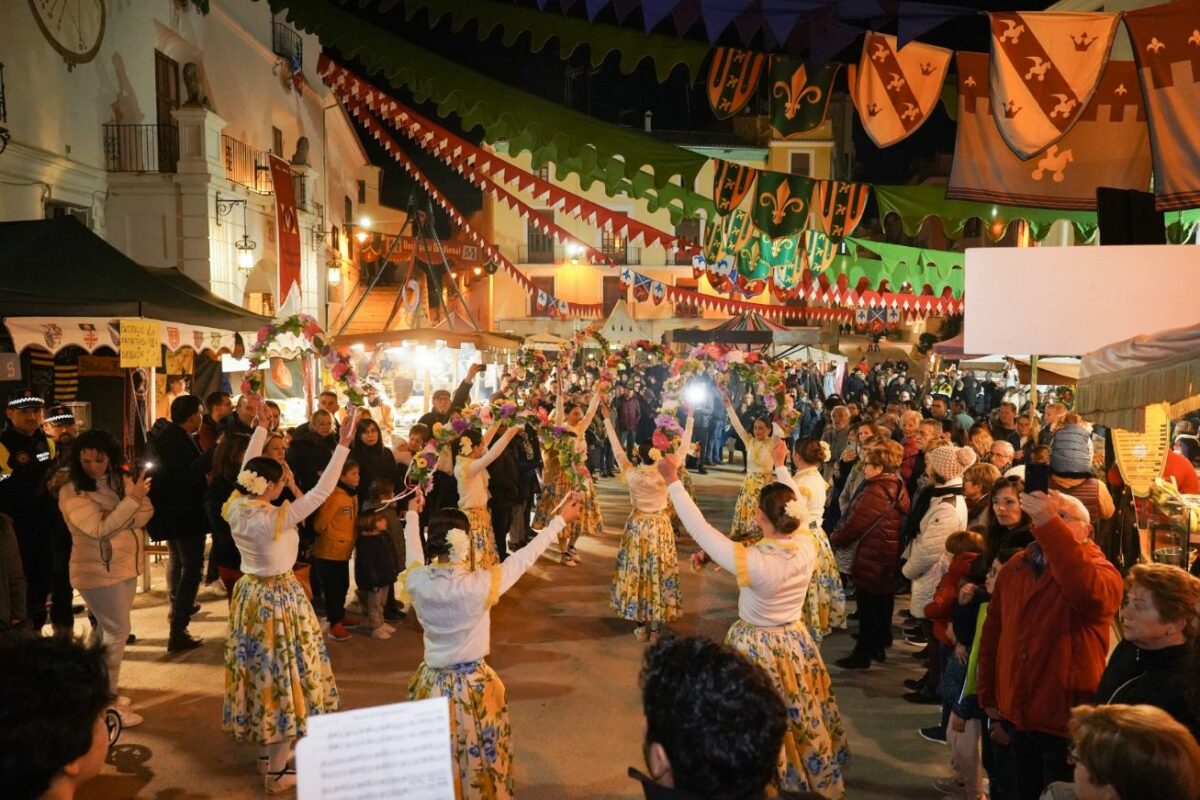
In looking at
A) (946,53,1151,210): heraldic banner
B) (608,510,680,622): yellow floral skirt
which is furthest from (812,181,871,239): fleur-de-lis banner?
(608,510,680,622): yellow floral skirt

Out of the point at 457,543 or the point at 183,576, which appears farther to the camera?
the point at 183,576

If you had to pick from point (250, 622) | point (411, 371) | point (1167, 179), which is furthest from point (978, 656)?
point (411, 371)

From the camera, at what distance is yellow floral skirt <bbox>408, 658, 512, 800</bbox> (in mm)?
4023

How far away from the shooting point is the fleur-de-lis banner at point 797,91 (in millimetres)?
6336

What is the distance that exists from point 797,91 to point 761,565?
151 inches

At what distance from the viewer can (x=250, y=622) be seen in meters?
5.03

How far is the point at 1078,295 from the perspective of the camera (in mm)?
3889

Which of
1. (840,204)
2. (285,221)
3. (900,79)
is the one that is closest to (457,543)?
(900,79)

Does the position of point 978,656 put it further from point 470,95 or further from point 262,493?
point 470,95

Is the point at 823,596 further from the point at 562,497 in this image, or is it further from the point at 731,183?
the point at 562,497

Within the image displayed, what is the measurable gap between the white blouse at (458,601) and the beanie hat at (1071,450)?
11.2 ft

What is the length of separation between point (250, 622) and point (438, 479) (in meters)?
4.23

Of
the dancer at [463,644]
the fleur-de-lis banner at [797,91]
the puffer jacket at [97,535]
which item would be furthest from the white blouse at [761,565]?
the puffer jacket at [97,535]

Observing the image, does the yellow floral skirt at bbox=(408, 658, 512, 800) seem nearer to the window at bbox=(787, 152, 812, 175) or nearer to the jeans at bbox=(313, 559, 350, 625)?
the jeans at bbox=(313, 559, 350, 625)
